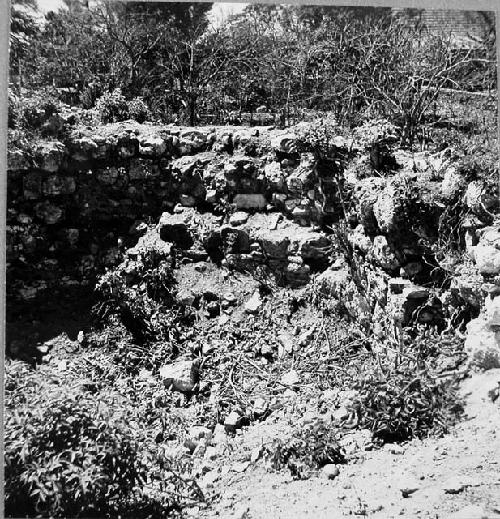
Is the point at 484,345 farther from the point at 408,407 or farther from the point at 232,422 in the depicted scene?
the point at 232,422

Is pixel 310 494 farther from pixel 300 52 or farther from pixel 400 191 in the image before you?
pixel 300 52

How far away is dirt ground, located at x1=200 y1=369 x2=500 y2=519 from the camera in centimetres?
306

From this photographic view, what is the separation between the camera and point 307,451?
10.7 feet

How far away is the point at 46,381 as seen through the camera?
10.8ft

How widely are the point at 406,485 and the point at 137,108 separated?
84.8 inches

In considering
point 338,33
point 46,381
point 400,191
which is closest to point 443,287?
point 400,191

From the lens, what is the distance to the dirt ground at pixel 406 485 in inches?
121

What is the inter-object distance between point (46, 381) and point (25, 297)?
1.34 feet

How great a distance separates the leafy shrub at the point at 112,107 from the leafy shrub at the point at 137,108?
2cm

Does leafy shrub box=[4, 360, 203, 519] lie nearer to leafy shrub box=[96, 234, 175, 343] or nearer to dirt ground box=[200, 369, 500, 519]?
dirt ground box=[200, 369, 500, 519]

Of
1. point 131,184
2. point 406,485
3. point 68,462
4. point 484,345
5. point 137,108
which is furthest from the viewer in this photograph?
point 131,184

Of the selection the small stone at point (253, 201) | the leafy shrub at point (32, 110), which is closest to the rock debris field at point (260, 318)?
the small stone at point (253, 201)

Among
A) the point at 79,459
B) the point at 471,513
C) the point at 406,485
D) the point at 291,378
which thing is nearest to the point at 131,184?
the point at 291,378

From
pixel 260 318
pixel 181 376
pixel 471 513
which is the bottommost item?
pixel 471 513
